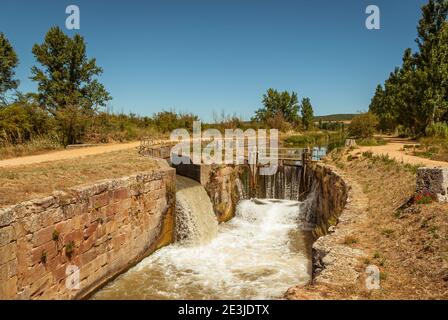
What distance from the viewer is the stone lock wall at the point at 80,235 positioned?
18.2ft

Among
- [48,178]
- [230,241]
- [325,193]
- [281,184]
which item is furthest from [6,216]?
[281,184]

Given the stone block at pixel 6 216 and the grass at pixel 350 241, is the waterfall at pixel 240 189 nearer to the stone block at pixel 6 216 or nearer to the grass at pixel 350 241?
the grass at pixel 350 241

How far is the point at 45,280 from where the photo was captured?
241 inches

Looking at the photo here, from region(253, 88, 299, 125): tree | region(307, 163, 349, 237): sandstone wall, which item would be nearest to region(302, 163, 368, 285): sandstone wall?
region(307, 163, 349, 237): sandstone wall

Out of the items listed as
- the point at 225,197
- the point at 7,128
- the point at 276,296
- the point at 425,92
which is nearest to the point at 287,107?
the point at 425,92

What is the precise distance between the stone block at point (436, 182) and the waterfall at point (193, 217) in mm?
7220

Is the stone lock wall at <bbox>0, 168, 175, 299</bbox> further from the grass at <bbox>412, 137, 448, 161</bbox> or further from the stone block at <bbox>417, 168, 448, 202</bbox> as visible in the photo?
the grass at <bbox>412, 137, 448, 161</bbox>

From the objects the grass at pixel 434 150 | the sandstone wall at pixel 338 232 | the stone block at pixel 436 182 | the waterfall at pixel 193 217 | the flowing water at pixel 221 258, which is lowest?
the flowing water at pixel 221 258

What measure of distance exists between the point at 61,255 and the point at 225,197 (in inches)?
360

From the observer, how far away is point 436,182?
652cm

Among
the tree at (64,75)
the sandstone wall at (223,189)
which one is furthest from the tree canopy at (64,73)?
the sandstone wall at (223,189)

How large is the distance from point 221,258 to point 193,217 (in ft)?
6.95

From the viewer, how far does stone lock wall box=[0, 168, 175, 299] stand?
554cm

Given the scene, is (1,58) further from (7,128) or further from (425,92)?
(425,92)
